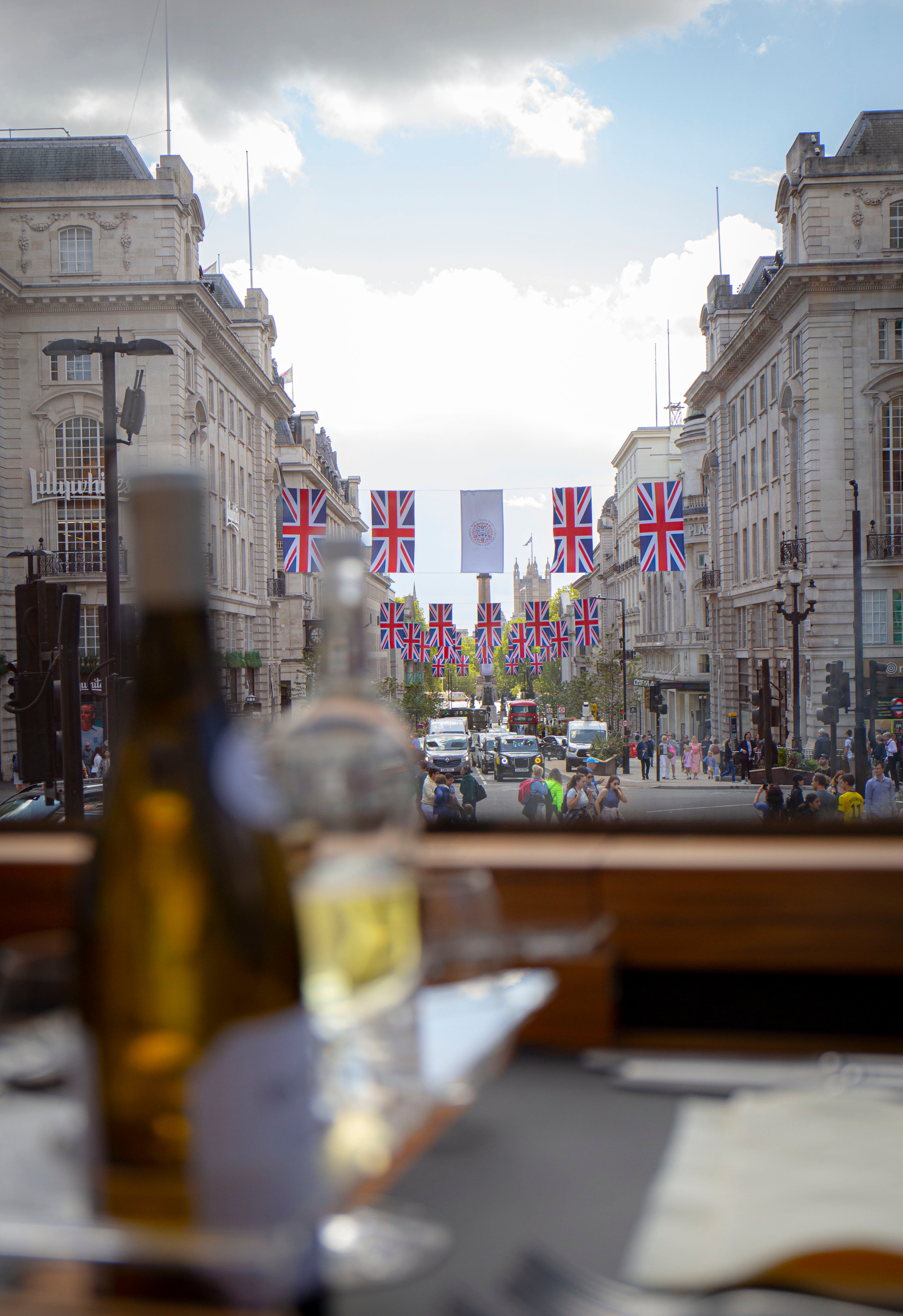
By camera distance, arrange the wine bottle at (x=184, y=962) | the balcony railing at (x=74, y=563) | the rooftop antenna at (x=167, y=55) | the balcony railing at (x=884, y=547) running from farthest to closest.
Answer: the balcony railing at (x=884, y=547)
the balcony railing at (x=74, y=563)
the rooftop antenna at (x=167, y=55)
the wine bottle at (x=184, y=962)

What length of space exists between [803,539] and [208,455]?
11024mm

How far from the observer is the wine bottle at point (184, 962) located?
2.15ft

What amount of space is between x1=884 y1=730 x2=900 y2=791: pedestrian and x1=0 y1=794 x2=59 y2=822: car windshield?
832 cm

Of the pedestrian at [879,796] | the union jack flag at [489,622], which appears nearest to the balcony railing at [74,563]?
the pedestrian at [879,796]

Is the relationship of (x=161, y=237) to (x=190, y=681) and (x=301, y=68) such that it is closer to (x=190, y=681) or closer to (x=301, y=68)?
(x=301, y=68)

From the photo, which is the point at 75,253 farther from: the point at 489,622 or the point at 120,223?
the point at 489,622

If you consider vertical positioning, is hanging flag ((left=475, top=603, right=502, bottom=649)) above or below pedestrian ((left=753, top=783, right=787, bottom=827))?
above

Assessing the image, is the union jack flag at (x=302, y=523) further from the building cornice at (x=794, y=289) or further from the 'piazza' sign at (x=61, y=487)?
the building cornice at (x=794, y=289)

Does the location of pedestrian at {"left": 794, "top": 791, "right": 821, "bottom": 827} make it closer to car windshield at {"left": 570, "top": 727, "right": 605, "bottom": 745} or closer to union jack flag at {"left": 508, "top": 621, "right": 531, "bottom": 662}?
union jack flag at {"left": 508, "top": 621, "right": 531, "bottom": 662}

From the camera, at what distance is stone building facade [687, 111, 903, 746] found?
13828mm

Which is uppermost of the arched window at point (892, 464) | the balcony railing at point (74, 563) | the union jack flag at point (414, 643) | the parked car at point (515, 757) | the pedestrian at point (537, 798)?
the arched window at point (892, 464)

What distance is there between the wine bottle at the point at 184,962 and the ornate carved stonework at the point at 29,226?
1230 centimetres

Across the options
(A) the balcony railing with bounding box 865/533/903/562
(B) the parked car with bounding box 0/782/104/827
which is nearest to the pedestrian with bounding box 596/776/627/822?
(B) the parked car with bounding box 0/782/104/827

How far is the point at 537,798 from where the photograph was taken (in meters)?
13.5
